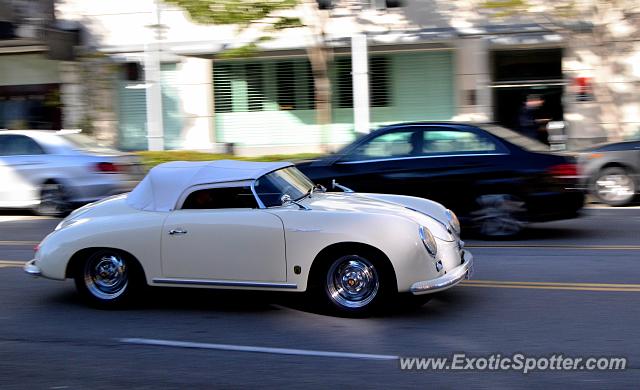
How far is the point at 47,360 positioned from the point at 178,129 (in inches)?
765

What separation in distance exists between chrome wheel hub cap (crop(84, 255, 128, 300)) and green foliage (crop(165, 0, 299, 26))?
42.9 ft

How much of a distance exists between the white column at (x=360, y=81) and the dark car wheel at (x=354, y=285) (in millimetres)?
15313

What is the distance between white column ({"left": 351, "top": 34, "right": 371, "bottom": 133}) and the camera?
21.8 m

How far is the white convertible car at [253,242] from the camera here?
6.66 meters

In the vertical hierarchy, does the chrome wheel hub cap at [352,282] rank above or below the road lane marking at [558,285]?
above

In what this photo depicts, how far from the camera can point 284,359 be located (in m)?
5.84

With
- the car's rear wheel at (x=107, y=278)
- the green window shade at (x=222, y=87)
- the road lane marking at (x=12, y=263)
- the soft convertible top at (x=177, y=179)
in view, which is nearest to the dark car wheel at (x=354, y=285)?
the soft convertible top at (x=177, y=179)

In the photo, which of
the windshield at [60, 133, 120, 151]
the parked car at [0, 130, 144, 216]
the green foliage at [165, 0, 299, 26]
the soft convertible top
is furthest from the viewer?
the green foliage at [165, 0, 299, 26]

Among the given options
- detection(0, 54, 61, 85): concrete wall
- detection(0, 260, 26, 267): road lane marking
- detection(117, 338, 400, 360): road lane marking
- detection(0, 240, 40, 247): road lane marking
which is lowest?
detection(117, 338, 400, 360): road lane marking

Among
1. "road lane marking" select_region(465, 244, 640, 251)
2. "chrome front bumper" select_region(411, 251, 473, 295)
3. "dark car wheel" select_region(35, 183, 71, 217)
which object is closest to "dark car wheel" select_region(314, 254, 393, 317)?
"chrome front bumper" select_region(411, 251, 473, 295)

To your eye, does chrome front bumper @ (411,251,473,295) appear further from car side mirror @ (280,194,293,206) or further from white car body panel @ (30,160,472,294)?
car side mirror @ (280,194,293,206)

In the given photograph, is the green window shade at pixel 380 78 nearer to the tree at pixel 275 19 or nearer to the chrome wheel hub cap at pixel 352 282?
the tree at pixel 275 19

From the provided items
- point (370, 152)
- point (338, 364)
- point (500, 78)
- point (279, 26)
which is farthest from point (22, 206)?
point (500, 78)

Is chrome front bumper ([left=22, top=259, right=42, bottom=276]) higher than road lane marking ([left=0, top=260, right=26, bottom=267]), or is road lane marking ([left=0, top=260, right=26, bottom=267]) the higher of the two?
chrome front bumper ([left=22, top=259, right=42, bottom=276])
